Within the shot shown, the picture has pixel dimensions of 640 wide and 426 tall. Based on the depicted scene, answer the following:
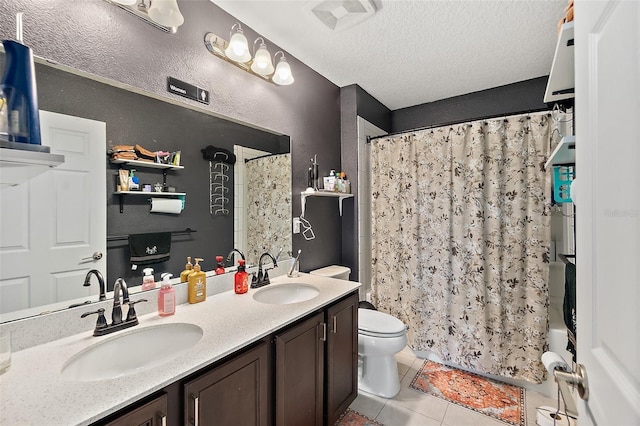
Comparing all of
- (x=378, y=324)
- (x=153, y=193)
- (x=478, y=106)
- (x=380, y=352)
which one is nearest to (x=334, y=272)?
(x=378, y=324)

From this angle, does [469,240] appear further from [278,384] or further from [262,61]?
[262,61]

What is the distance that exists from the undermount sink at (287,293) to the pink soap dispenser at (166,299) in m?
0.53

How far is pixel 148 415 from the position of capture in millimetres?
753

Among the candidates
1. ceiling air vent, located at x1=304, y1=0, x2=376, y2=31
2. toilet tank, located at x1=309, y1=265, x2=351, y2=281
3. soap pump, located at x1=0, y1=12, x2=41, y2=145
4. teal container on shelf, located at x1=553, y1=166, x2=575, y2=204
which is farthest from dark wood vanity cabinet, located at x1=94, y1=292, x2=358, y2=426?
ceiling air vent, located at x1=304, y1=0, x2=376, y2=31

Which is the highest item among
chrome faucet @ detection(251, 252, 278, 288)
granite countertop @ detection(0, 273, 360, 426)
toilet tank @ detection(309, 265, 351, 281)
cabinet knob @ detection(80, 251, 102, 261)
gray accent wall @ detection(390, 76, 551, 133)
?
Answer: gray accent wall @ detection(390, 76, 551, 133)

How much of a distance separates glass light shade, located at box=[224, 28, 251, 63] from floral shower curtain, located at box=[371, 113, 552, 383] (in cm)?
152

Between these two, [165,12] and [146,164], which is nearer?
[165,12]

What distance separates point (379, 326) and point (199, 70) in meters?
1.97

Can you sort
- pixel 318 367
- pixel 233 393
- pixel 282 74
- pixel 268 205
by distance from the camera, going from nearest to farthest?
pixel 233 393 < pixel 318 367 < pixel 282 74 < pixel 268 205

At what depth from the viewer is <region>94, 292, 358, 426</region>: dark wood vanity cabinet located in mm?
839

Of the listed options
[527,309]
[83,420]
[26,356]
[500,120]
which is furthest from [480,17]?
[26,356]

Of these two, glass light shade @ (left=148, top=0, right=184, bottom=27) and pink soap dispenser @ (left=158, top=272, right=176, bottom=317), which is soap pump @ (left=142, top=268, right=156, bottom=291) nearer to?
pink soap dispenser @ (left=158, top=272, right=176, bottom=317)

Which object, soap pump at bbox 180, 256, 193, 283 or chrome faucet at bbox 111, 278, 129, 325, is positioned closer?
chrome faucet at bbox 111, 278, 129, 325

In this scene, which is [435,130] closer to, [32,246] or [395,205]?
[395,205]
